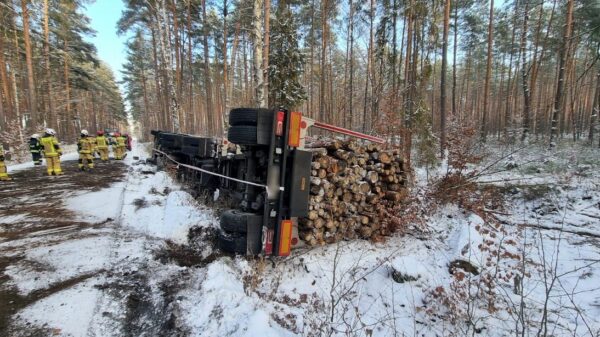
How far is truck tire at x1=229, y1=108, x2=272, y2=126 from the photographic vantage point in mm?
3582

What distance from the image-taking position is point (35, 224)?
4.84 meters

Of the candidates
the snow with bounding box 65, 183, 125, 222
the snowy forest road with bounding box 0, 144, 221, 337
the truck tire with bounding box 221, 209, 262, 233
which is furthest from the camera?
the snow with bounding box 65, 183, 125, 222

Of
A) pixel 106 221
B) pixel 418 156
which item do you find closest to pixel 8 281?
pixel 106 221

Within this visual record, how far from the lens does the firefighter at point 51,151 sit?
29.8 ft

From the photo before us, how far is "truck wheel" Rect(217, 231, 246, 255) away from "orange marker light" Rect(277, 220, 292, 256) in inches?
19.6

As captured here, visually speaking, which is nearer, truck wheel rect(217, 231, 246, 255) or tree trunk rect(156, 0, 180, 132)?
truck wheel rect(217, 231, 246, 255)

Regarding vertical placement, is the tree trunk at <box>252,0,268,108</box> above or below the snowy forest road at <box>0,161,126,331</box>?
above

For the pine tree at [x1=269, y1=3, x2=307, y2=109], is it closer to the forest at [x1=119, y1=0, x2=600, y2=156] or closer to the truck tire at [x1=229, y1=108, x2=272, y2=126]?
the forest at [x1=119, y1=0, x2=600, y2=156]

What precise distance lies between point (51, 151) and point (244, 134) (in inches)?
367

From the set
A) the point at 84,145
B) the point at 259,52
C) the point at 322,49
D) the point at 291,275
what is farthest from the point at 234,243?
the point at 322,49

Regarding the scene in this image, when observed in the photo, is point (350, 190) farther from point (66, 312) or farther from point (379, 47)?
point (379, 47)

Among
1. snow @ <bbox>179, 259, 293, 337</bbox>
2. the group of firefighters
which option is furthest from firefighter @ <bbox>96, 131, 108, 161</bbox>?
snow @ <bbox>179, 259, 293, 337</bbox>

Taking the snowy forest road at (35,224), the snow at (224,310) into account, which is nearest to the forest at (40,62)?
the snowy forest road at (35,224)

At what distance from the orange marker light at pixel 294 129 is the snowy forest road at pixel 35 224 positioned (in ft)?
9.49
